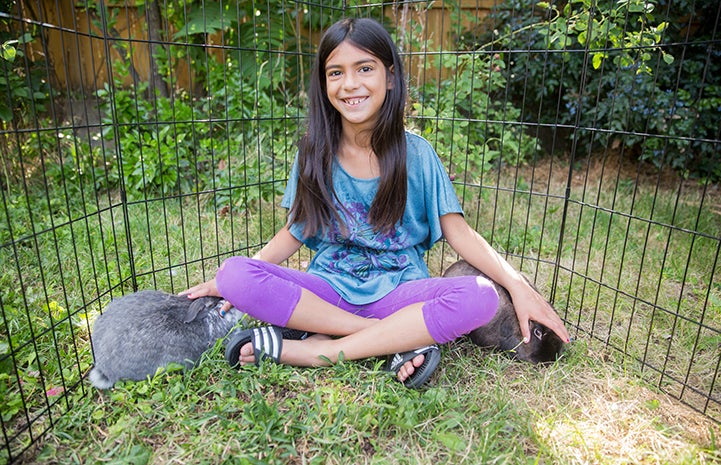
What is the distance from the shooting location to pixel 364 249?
6.82 ft

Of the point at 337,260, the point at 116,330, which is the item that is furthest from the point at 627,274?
the point at 116,330

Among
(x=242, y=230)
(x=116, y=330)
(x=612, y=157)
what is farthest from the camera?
(x=612, y=157)

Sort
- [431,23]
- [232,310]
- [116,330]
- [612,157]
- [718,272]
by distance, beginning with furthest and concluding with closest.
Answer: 1. [612,157]
2. [431,23]
3. [718,272]
4. [232,310]
5. [116,330]

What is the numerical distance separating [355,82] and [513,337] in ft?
3.83

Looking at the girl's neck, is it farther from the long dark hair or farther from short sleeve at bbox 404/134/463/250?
short sleeve at bbox 404/134/463/250

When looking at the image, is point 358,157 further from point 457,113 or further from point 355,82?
point 457,113

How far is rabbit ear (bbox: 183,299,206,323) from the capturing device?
1924 mm

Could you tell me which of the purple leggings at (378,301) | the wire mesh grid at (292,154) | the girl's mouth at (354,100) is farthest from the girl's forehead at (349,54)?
the purple leggings at (378,301)

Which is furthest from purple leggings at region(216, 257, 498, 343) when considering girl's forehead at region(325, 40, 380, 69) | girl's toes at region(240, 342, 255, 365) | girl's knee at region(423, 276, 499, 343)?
girl's forehead at region(325, 40, 380, 69)

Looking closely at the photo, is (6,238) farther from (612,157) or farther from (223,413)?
(612,157)

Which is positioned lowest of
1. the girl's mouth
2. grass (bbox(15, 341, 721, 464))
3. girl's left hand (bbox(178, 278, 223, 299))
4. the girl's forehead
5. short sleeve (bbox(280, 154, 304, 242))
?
grass (bbox(15, 341, 721, 464))

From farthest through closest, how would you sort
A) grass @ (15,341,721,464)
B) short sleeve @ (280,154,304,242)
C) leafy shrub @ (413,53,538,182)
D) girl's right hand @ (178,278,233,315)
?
leafy shrub @ (413,53,538,182) → short sleeve @ (280,154,304,242) → girl's right hand @ (178,278,233,315) → grass @ (15,341,721,464)

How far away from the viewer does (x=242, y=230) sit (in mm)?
3336

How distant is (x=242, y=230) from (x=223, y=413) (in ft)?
6.00
